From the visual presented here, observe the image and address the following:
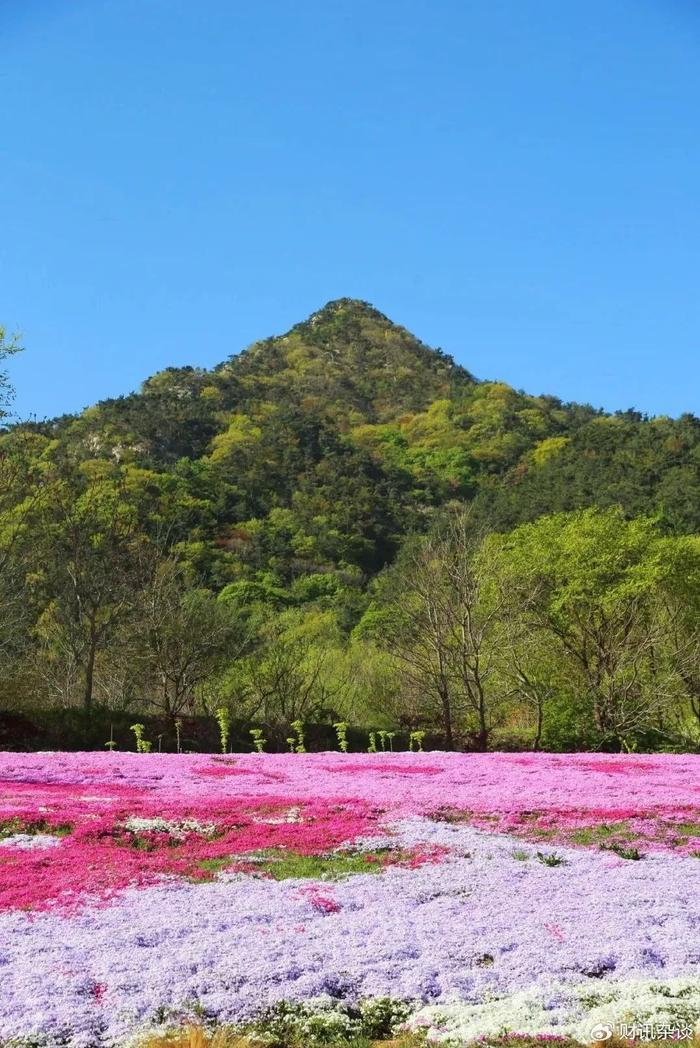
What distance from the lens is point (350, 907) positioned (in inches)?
403

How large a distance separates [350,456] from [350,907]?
320 feet

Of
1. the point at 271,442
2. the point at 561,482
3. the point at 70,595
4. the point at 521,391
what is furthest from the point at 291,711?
the point at 521,391

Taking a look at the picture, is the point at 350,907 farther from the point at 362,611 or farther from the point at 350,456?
the point at 350,456

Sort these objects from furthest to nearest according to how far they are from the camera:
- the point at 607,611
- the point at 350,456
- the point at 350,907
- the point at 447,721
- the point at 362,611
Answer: the point at 350,456 → the point at 362,611 → the point at 607,611 → the point at 447,721 → the point at 350,907

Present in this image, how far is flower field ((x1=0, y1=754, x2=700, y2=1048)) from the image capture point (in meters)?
7.59

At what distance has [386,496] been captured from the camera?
97.5 m

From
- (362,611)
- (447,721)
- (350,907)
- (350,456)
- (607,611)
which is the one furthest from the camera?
(350,456)

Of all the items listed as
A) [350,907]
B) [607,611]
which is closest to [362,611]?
[607,611]

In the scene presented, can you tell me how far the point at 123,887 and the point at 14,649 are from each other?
1159 inches

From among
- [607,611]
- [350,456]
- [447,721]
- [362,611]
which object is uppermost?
[350,456]

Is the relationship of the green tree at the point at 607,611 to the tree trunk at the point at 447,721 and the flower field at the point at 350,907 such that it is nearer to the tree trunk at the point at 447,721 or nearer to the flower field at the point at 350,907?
the tree trunk at the point at 447,721

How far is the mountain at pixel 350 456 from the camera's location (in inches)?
2854

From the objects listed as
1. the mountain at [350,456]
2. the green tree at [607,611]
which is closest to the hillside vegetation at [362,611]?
the green tree at [607,611]

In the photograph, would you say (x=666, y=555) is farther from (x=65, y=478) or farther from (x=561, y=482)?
(x=561, y=482)
